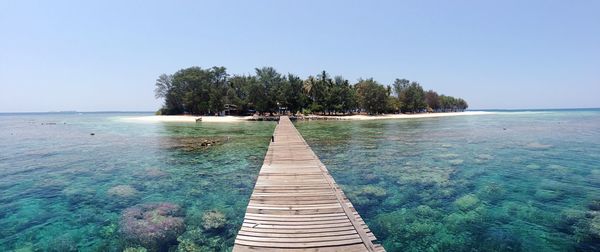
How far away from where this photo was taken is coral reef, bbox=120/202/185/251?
28.7 ft

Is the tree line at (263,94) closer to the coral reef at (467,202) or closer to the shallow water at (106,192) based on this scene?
the shallow water at (106,192)

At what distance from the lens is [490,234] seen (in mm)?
8984

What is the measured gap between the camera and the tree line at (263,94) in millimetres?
82225

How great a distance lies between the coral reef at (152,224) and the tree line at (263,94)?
70061 millimetres

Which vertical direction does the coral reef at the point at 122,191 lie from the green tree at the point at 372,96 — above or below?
below

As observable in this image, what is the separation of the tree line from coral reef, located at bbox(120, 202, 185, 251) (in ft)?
230

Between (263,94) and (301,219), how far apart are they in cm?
7554

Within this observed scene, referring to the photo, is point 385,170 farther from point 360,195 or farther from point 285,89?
point 285,89

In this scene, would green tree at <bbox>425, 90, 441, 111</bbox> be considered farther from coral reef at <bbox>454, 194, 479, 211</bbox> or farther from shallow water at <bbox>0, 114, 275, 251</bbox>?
coral reef at <bbox>454, 194, 479, 211</bbox>

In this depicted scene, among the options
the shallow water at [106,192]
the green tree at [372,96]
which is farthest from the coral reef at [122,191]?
the green tree at [372,96]

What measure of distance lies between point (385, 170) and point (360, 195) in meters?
5.21

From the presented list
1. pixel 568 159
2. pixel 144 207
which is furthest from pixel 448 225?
pixel 568 159

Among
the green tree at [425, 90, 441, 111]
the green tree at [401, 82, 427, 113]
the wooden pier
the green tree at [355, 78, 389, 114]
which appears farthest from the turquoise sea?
the green tree at [425, 90, 441, 111]

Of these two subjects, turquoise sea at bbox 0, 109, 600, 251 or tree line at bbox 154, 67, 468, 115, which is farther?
tree line at bbox 154, 67, 468, 115
